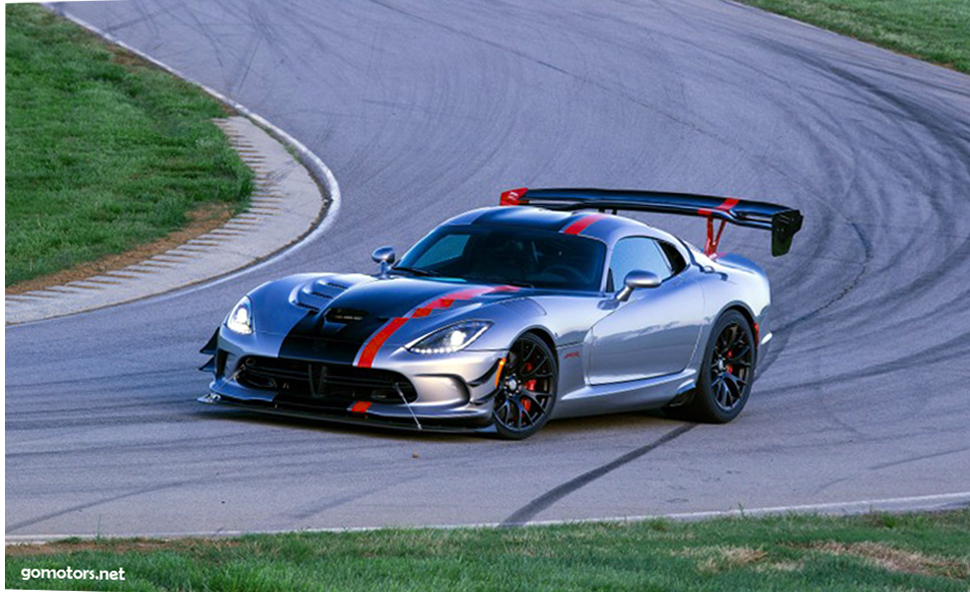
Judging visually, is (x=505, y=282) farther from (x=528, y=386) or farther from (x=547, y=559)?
(x=547, y=559)

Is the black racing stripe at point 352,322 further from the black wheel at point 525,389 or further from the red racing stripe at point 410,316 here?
the black wheel at point 525,389

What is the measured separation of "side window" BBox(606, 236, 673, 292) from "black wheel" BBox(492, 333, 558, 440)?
3.04 feet

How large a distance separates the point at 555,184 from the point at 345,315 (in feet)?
36.8

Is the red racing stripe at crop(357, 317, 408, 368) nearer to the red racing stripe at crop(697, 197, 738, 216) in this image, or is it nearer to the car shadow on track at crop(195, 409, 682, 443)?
the car shadow on track at crop(195, 409, 682, 443)

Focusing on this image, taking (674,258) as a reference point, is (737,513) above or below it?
below

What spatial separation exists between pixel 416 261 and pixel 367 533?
13.5 ft

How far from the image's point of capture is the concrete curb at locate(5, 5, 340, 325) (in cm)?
1541

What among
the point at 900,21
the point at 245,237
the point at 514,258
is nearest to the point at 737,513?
the point at 514,258

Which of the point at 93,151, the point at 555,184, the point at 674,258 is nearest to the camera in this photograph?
the point at 674,258

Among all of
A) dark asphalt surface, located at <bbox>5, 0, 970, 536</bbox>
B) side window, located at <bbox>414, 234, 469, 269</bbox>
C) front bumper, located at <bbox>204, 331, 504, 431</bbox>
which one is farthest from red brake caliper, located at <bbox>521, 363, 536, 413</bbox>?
side window, located at <bbox>414, 234, 469, 269</bbox>

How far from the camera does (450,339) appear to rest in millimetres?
10125

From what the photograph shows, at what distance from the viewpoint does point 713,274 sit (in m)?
12.0

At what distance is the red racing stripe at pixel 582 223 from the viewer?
11.4m

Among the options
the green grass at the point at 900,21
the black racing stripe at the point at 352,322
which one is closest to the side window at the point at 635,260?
the black racing stripe at the point at 352,322
